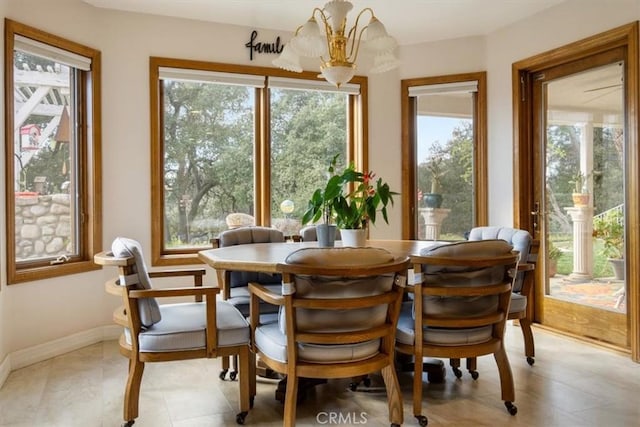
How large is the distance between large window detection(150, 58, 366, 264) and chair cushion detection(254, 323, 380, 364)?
2154mm

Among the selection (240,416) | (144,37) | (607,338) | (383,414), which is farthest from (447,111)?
(240,416)

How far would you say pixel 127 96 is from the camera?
3867mm

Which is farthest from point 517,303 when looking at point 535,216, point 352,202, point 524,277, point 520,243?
point 535,216

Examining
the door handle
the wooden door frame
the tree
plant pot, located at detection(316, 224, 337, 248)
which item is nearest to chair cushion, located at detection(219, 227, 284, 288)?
plant pot, located at detection(316, 224, 337, 248)

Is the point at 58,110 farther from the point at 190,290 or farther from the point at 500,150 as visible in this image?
the point at 500,150

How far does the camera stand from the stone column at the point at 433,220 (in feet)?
15.2

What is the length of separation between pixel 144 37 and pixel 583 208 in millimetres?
3834

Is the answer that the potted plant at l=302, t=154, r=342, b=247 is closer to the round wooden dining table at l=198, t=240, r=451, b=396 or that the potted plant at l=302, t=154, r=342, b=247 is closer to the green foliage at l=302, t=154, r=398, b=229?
the green foliage at l=302, t=154, r=398, b=229

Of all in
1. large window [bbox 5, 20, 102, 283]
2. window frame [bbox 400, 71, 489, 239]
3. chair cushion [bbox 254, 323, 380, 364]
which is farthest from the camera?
window frame [bbox 400, 71, 489, 239]

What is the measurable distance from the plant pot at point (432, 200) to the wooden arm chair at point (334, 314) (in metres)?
2.66

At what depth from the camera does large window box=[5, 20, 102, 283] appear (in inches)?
124

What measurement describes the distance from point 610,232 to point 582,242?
0.26 meters

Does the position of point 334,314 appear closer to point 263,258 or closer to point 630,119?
point 263,258

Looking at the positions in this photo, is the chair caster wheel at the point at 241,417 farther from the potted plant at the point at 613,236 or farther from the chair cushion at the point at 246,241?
the potted plant at the point at 613,236
